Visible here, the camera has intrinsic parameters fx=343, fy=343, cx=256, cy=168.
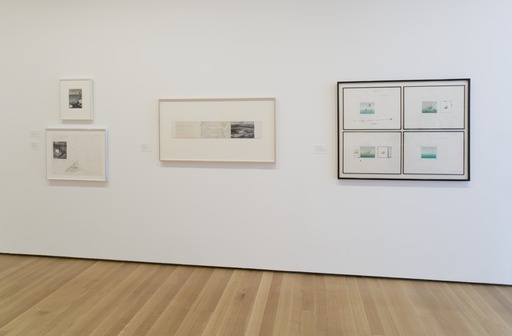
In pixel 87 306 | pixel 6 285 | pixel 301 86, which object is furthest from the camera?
pixel 301 86

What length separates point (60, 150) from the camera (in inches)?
151

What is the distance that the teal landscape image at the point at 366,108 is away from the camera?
130 inches

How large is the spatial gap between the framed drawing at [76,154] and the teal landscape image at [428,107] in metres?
3.26

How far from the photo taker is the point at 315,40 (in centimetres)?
337

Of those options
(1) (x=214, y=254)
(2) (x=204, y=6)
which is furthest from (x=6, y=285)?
(2) (x=204, y=6)

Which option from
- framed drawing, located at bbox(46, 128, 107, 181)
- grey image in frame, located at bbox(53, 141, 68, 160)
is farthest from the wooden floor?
grey image in frame, located at bbox(53, 141, 68, 160)

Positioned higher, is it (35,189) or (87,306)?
(35,189)

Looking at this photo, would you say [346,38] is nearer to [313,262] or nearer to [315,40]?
[315,40]

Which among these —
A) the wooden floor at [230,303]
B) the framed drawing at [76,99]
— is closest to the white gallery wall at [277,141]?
the framed drawing at [76,99]

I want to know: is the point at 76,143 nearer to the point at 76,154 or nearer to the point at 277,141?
the point at 76,154

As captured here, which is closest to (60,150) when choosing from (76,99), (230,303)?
(76,99)

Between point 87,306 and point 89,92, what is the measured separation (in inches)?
86.5

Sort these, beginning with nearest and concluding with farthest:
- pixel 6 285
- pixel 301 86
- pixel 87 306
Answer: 1. pixel 87 306
2. pixel 6 285
3. pixel 301 86

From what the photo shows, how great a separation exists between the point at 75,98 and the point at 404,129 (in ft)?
11.3
